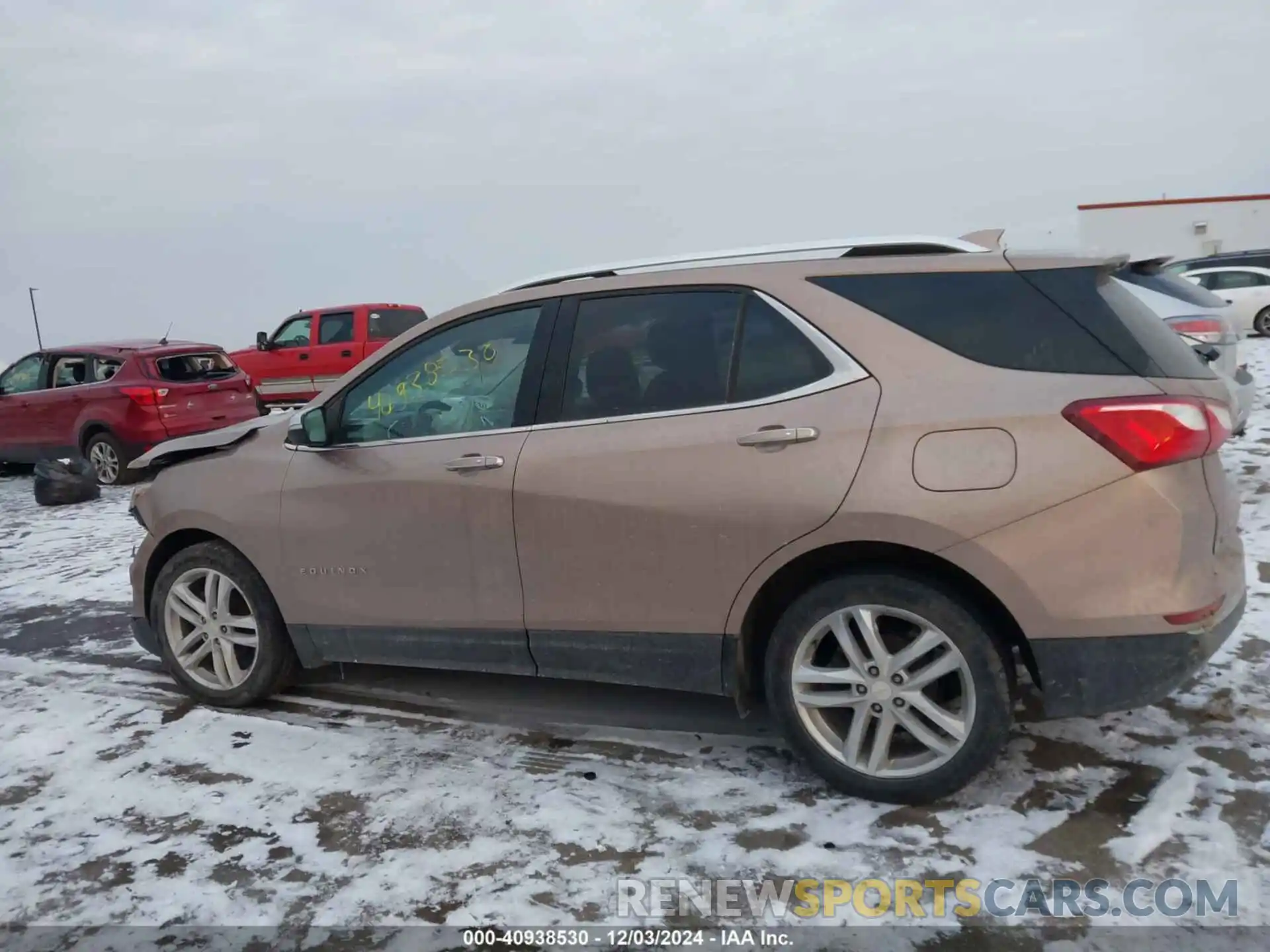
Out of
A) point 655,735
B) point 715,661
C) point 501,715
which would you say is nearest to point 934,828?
point 715,661

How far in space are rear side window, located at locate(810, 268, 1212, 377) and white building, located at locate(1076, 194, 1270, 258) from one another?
108 feet

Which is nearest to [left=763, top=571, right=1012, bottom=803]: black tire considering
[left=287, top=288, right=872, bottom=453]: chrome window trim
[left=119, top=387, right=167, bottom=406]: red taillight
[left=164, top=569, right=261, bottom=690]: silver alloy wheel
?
[left=287, top=288, right=872, bottom=453]: chrome window trim

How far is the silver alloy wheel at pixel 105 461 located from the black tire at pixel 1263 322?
18105 mm

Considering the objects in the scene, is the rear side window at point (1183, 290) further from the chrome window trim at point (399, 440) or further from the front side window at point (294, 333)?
the front side window at point (294, 333)

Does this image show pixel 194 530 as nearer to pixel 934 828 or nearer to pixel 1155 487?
pixel 934 828

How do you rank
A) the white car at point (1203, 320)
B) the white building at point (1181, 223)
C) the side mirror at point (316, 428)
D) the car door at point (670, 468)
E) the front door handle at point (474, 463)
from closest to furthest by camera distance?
the car door at point (670, 468) → the front door handle at point (474, 463) → the side mirror at point (316, 428) → the white car at point (1203, 320) → the white building at point (1181, 223)

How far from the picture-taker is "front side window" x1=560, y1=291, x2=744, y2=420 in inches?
131

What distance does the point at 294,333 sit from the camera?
53.4ft

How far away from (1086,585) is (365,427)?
273 cm

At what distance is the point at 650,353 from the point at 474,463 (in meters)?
0.77

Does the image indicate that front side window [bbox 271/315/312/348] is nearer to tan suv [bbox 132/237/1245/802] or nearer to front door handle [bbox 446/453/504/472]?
tan suv [bbox 132/237/1245/802]

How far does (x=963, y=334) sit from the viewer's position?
302 centimetres

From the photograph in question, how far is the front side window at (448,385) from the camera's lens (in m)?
3.72

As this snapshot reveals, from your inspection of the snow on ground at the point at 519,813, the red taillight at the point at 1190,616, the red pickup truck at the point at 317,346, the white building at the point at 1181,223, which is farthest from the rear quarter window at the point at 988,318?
the white building at the point at 1181,223
